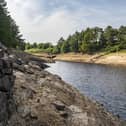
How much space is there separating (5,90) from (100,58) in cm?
13057

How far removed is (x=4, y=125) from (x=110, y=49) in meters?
135

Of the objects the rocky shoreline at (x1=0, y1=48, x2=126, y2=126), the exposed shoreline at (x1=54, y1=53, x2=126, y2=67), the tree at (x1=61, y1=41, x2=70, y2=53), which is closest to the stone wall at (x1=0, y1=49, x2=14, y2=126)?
the rocky shoreline at (x1=0, y1=48, x2=126, y2=126)

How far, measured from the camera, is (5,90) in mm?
A: 15734

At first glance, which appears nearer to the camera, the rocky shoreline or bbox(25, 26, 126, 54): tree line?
the rocky shoreline

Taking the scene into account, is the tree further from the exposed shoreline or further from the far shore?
the far shore

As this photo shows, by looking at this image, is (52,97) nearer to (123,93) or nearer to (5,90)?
(5,90)

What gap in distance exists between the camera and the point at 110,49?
147125mm

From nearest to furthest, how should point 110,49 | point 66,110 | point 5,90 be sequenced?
point 5,90, point 66,110, point 110,49

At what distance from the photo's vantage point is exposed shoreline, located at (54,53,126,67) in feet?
426

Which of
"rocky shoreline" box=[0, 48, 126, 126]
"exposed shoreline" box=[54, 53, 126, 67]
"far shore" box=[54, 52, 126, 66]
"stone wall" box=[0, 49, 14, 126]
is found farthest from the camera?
"far shore" box=[54, 52, 126, 66]

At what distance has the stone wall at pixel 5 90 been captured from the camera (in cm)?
1467

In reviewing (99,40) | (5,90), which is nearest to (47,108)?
(5,90)

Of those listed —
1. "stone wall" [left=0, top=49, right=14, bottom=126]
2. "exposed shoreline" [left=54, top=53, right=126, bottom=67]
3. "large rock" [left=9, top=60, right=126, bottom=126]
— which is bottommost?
"exposed shoreline" [left=54, top=53, right=126, bottom=67]

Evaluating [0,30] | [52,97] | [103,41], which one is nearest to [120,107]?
[52,97]
